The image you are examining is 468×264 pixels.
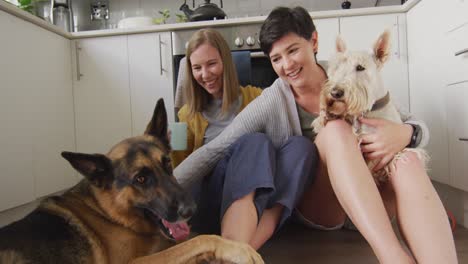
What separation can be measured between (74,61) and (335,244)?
2553 mm

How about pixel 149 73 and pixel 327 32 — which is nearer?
pixel 327 32

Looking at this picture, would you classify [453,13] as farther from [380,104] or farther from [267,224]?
[267,224]

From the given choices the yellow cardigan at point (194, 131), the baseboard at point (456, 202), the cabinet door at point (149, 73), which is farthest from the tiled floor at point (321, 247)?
the cabinet door at point (149, 73)

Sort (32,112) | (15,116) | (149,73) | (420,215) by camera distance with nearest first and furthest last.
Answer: (420,215), (15,116), (32,112), (149,73)

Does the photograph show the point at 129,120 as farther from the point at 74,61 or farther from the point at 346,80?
the point at 346,80

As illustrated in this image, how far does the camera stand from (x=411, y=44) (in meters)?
2.44

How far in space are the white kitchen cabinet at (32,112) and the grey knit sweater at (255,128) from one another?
1.43m

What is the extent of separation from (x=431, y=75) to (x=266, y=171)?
1.49 metres

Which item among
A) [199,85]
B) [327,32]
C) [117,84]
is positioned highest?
[327,32]

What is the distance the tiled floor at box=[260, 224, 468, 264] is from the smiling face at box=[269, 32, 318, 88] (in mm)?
717

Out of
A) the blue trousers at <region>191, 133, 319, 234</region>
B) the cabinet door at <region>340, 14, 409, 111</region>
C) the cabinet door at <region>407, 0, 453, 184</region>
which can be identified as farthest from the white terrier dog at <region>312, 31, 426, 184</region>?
the cabinet door at <region>340, 14, 409, 111</region>

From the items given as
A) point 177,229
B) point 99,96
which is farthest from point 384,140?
point 99,96

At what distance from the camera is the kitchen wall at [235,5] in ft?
10.7

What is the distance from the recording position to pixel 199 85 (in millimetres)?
1812
